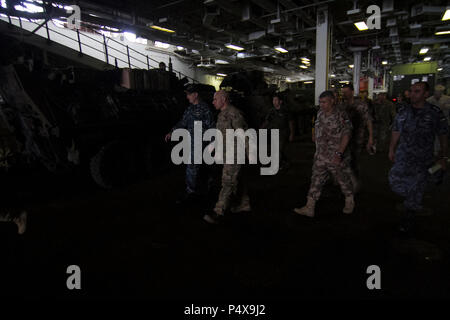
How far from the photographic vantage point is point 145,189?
17.9 ft

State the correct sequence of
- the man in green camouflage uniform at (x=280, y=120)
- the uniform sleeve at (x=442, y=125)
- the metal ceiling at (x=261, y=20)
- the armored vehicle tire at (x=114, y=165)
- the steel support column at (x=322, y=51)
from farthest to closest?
the metal ceiling at (x=261, y=20) < the steel support column at (x=322, y=51) < the man in green camouflage uniform at (x=280, y=120) < the armored vehicle tire at (x=114, y=165) < the uniform sleeve at (x=442, y=125)

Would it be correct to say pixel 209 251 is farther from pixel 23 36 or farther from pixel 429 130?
pixel 23 36

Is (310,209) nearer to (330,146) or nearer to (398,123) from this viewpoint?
(330,146)

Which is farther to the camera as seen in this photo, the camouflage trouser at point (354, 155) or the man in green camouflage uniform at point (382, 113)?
the man in green camouflage uniform at point (382, 113)

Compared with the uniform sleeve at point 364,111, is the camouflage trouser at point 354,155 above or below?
below

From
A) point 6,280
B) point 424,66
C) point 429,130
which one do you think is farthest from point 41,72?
point 424,66

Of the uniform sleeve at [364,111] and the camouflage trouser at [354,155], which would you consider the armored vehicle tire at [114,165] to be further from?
the uniform sleeve at [364,111]

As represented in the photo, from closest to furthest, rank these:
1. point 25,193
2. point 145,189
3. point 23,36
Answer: point 25,193
point 145,189
point 23,36

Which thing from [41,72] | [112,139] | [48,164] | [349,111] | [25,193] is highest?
[41,72]

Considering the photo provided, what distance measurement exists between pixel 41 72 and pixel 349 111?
539cm

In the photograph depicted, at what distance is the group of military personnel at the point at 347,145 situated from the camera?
3.17 metres

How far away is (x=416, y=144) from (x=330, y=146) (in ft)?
3.12

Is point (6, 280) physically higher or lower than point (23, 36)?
lower

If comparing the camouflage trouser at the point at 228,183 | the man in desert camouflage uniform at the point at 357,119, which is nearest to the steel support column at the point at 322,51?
the man in desert camouflage uniform at the point at 357,119
